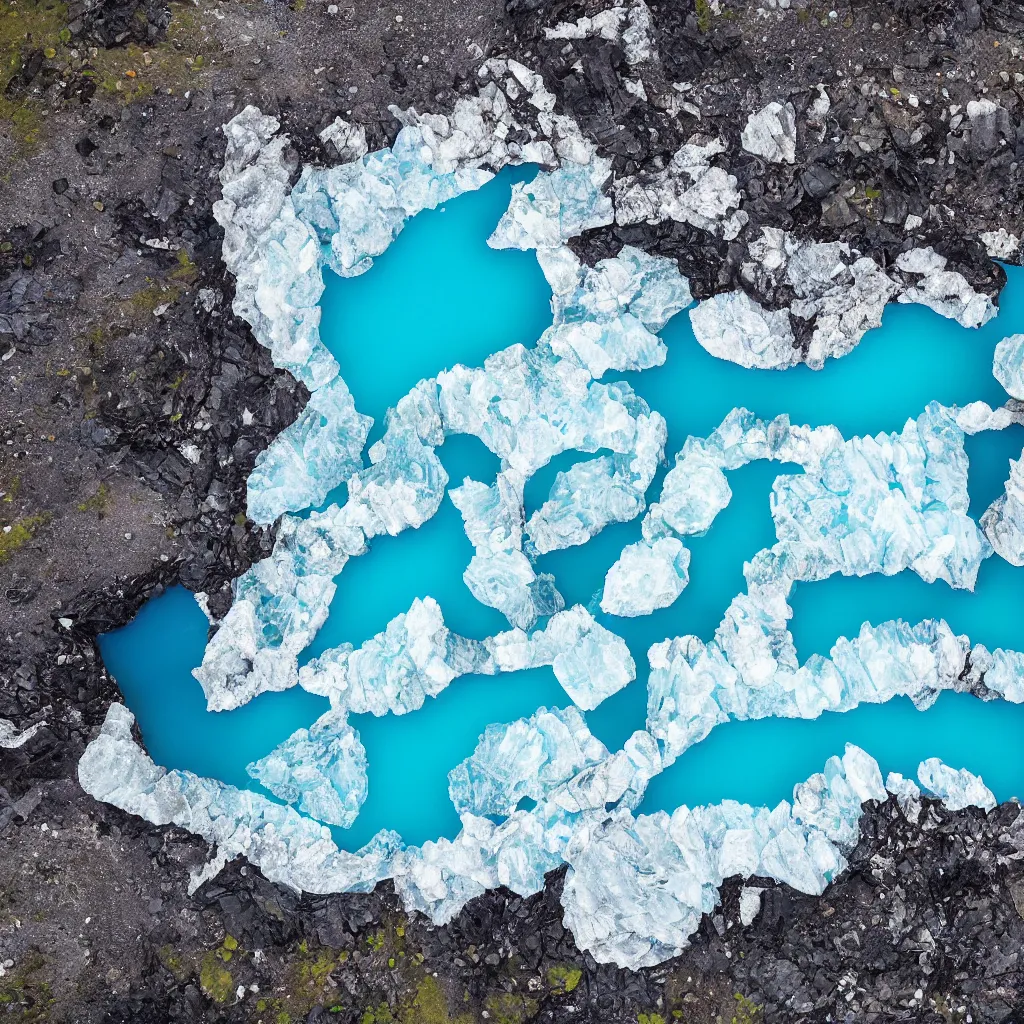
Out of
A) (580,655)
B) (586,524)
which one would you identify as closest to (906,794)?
(580,655)

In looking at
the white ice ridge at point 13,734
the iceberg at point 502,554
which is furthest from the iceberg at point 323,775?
the white ice ridge at point 13,734

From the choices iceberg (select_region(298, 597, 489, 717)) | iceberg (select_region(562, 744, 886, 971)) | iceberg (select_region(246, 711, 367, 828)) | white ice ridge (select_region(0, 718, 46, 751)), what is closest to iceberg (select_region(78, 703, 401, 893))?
iceberg (select_region(246, 711, 367, 828))

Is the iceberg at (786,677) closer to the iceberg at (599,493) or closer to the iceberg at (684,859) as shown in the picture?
the iceberg at (684,859)

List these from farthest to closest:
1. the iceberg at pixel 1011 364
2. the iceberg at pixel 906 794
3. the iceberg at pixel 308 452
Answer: the iceberg at pixel 308 452
the iceberg at pixel 906 794
the iceberg at pixel 1011 364

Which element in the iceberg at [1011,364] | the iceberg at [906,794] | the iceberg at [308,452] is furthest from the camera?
the iceberg at [308,452]

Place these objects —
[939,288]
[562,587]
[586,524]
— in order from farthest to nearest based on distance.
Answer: [562,587]
[586,524]
[939,288]

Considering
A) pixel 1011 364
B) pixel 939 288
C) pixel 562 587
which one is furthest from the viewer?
pixel 562 587

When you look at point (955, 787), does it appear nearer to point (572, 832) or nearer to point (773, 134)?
point (572, 832)

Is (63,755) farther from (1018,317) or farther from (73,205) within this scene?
(1018,317)
